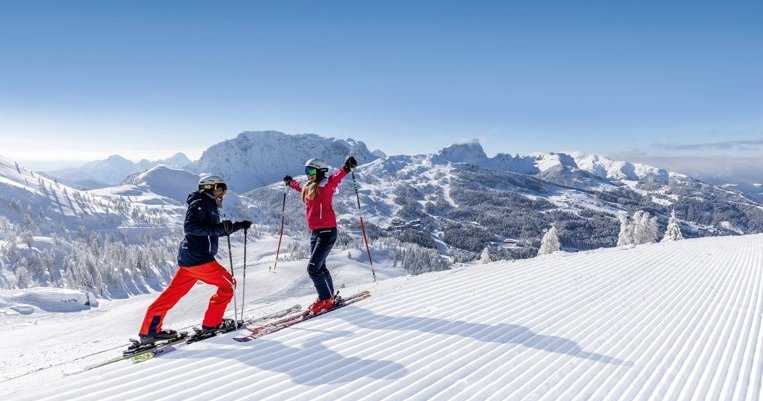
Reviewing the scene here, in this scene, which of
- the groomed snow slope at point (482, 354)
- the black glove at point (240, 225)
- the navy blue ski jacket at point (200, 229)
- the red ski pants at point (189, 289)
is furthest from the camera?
the black glove at point (240, 225)

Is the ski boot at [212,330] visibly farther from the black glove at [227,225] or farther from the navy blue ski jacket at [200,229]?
the black glove at [227,225]

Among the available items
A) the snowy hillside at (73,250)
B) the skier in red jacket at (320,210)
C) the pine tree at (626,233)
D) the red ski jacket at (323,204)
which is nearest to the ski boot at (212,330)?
the skier in red jacket at (320,210)

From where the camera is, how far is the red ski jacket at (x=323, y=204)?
32.0ft

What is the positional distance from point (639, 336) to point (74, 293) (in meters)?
49.4

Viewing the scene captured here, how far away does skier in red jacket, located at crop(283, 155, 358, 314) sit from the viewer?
384 inches

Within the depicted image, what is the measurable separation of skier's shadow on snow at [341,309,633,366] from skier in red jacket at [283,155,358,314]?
1.17 meters

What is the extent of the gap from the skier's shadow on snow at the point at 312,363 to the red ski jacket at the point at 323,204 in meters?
2.87

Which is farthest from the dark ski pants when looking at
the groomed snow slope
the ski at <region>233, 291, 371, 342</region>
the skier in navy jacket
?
the skier in navy jacket

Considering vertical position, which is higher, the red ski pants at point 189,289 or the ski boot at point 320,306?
the red ski pants at point 189,289

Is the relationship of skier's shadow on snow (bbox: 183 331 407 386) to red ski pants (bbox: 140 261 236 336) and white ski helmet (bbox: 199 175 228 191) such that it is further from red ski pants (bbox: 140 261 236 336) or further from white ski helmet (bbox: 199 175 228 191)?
white ski helmet (bbox: 199 175 228 191)

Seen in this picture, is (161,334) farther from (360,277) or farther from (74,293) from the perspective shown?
(360,277)

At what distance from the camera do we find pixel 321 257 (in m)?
9.95

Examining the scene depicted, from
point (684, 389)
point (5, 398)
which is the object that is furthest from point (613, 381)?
point (5, 398)

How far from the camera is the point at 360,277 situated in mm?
76562
